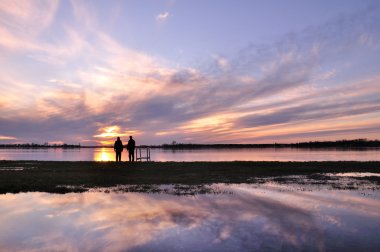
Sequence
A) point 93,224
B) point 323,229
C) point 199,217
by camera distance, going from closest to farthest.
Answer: point 323,229, point 93,224, point 199,217

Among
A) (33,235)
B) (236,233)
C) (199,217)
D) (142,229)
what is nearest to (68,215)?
(33,235)

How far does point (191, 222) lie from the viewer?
35.8 feet

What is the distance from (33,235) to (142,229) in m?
2.98

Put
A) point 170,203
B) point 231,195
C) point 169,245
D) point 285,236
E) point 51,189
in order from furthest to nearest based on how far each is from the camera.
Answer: point 51,189
point 231,195
point 170,203
point 285,236
point 169,245

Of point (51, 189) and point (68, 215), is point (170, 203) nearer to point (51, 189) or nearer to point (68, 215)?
point (68, 215)

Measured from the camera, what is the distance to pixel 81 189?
63.6ft

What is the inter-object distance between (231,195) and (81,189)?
27.8 ft

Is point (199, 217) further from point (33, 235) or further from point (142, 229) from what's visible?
point (33, 235)

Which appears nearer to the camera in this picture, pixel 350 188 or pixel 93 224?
pixel 93 224

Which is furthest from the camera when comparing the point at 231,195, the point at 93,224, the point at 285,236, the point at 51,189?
the point at 51,189

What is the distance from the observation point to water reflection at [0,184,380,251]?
28.1 feet

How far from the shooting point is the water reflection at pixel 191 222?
337 inches

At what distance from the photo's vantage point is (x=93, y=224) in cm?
1084

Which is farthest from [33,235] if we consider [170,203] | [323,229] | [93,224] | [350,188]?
[350,188]
